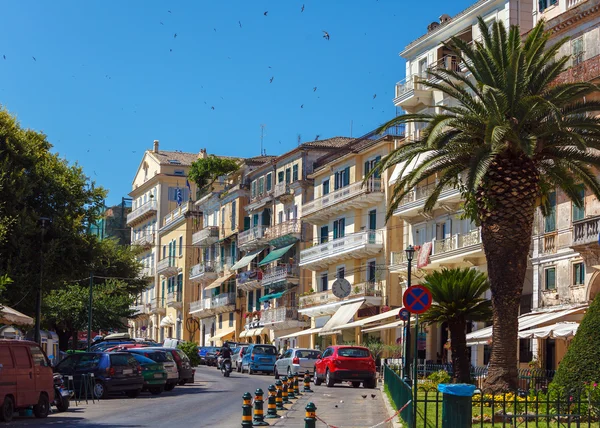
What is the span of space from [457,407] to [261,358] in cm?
3997

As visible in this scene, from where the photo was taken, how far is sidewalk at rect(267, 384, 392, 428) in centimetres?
2234

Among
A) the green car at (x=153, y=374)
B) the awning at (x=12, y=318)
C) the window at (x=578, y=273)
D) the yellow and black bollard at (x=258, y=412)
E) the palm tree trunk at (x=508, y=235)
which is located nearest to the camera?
the yellow and black bollard at (x=258, y=412)

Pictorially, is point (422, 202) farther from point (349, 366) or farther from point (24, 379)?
point (24, 379)

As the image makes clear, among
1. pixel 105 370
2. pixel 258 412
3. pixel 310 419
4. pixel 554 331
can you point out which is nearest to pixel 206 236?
pixel 105 370

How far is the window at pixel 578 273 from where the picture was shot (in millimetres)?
39906

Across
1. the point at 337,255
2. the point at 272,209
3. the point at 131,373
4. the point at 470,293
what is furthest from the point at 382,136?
the point at 131,373

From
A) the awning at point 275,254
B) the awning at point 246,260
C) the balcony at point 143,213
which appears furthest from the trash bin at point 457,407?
the balcony at point 143,213

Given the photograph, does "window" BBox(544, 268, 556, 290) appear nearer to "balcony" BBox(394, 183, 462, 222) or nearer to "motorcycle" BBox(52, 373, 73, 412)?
"balcony" BBox(394, 183, 462, 222)

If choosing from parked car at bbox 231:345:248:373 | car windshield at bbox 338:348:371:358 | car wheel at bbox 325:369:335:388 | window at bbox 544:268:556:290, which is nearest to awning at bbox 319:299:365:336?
parked car at bbox 231:345:248:373

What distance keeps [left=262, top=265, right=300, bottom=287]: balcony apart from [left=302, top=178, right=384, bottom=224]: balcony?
4.52 metres

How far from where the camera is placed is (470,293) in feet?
113

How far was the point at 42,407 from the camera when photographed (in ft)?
79.9

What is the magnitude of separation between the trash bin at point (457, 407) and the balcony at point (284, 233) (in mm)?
56670

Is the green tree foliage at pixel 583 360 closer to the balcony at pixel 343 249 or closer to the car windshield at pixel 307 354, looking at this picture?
the car windshield at pixel 307 354
